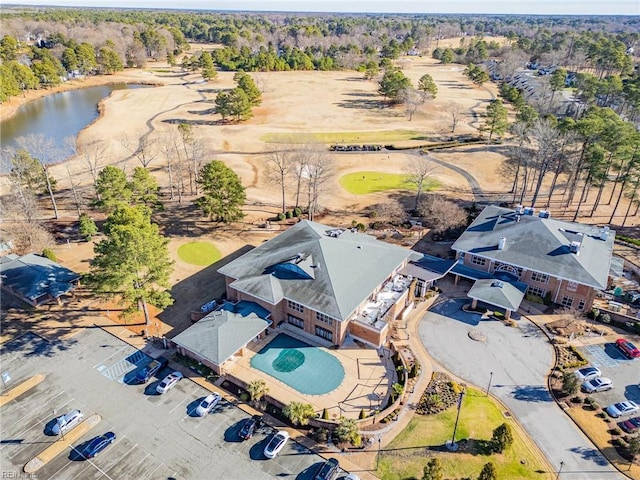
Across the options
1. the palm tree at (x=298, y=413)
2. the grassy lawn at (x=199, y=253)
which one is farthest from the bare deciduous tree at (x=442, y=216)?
the palm tree at (x=298, y=413)

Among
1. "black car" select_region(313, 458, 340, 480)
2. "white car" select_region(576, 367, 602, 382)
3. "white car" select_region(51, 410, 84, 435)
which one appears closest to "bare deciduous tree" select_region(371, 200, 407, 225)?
"white car" select_region(576, 367, 602, 382)

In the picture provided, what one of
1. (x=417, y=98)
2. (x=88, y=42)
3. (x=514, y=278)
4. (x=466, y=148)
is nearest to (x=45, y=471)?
(x=514, y=278)

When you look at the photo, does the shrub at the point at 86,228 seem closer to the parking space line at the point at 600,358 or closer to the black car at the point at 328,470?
the black car at the point at 328,470

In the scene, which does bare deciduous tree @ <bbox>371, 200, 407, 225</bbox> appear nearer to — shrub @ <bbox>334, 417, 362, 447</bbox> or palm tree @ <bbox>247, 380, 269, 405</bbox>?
palm tree @ <bbox>247, 380, 269, 405</bbox>

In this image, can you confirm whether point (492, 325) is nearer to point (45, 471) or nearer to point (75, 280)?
point (45, 471)

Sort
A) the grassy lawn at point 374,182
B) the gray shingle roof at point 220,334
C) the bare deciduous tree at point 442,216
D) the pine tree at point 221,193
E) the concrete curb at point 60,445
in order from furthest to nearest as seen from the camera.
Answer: the grassy lawn at point 374,182
the bare deciduous tree at point 442,216
the pine tree at point 221,193
the gray shingle roof at point 220,334
the concrete curb at point 60,445

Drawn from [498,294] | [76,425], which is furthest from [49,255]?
[498,294]

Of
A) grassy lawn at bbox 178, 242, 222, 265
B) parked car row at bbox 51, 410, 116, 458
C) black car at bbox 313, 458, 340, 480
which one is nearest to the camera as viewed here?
black car at bbox 313, 458, 340, 480
